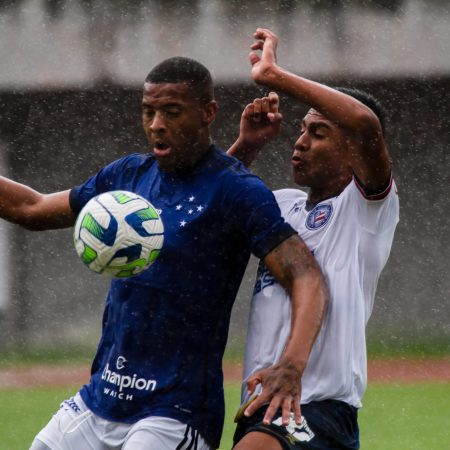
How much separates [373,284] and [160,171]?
95cm

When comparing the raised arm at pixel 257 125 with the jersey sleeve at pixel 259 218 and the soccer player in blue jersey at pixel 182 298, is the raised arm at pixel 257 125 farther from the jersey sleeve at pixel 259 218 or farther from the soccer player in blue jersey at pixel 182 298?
the jersey sleeve at pixel 259 218

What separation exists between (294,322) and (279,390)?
0.27 m

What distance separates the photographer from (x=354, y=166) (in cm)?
424

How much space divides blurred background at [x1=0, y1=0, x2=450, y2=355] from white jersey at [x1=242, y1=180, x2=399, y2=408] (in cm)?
901

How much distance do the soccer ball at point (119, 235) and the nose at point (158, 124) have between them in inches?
12.2

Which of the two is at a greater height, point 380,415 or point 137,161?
point 137,161

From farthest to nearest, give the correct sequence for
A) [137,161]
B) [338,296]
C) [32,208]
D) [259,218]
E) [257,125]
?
[257,125] → [32,208] → [137,161] → [338,296] → [259,218]

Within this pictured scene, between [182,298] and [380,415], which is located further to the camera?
[380,415]

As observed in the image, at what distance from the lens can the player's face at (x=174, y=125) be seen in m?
4.12

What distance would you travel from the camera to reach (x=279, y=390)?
369cm

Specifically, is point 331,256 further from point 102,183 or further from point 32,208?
point 32,208

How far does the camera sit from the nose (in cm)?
411

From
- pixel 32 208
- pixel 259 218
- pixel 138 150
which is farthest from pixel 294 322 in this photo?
pixel 138 150

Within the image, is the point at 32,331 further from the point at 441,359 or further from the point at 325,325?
the point at 325,325
